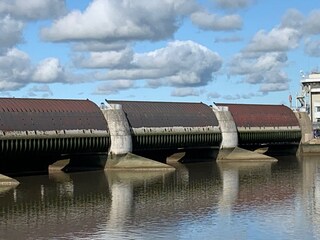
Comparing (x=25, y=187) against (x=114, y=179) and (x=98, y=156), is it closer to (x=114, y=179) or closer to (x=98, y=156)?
(x=114, y=179)

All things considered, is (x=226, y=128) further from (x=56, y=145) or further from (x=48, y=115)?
(x=56, y=145)

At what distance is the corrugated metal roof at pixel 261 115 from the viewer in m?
103

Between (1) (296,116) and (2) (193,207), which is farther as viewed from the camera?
(1) (296,116)

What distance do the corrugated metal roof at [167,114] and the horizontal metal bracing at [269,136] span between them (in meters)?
6.44

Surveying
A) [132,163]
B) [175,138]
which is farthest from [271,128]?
[132,163]

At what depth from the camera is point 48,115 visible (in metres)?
73.9

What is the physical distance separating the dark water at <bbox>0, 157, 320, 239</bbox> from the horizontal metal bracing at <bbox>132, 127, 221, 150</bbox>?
967 cm

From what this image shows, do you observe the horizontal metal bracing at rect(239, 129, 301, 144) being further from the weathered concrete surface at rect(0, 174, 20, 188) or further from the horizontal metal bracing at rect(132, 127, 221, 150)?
the weathered concrete surface at rect(0, 174, 20, 188)

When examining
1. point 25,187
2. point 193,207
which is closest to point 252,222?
point 193,207

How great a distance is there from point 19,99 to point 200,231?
4265cm

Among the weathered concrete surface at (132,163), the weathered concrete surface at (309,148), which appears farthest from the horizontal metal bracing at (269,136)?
the weathered concrete surface at (132,163)

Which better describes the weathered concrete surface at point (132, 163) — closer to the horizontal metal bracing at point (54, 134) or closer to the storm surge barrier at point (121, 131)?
the storm surge barrier at point (121, 131)

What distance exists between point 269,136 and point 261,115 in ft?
16.2

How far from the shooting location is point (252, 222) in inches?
1558
